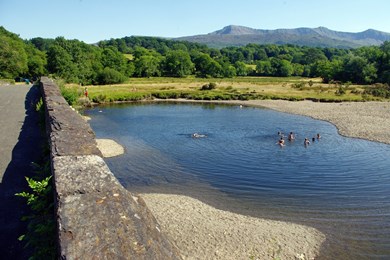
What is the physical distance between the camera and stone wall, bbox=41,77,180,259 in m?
5.73

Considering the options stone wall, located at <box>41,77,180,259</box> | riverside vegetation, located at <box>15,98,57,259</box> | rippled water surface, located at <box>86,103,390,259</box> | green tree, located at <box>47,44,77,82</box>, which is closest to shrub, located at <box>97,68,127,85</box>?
green tree, located at <box>47,44,77,82</box>

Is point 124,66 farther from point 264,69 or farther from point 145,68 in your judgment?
point 264,69

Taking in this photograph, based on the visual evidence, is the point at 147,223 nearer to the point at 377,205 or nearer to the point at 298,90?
the point at 377,205

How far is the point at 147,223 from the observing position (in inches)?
265

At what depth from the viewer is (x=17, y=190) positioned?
12016 millimetres

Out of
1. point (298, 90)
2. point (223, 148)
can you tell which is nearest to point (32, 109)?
point (223, 148)

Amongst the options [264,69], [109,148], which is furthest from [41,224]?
[264,69]

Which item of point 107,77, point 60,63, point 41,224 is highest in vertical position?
point 60,63

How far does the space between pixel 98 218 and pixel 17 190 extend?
703 centimetres

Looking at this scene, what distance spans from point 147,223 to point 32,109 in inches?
966

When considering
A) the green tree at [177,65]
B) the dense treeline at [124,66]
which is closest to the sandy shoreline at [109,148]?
the dense treeline at [124,66]

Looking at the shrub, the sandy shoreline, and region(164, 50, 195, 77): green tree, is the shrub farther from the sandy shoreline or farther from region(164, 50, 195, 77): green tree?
the sandy shoreline

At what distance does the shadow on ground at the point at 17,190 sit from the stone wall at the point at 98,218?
232 cm

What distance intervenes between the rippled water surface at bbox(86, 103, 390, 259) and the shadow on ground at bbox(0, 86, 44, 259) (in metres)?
8.38
